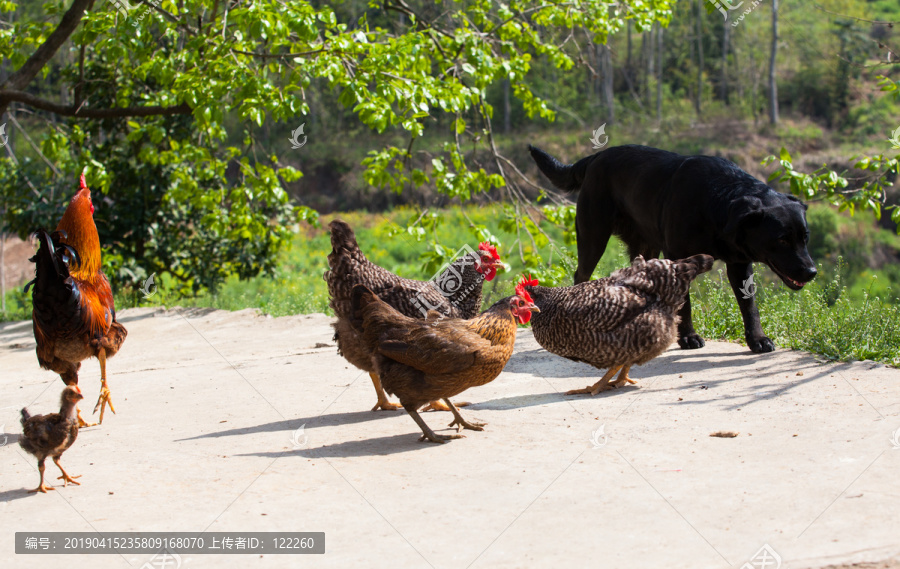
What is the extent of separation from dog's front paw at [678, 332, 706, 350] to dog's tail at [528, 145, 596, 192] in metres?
2.10

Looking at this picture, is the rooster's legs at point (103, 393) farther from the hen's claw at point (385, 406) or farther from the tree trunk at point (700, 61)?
the tree trunk at point (700, 61)

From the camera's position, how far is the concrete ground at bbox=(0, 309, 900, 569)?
3.35 metres

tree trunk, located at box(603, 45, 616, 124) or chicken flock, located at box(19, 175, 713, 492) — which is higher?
tree trunk, located at box(603, 45, 616, 124)

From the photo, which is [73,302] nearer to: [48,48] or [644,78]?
[48,48]

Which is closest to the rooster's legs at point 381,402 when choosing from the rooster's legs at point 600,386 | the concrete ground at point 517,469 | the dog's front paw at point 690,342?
the concrete ground at point 517,469

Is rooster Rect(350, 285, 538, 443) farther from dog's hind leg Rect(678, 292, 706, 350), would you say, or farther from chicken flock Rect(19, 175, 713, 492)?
dog's hind leg Rect(678, 292, 706, 350)

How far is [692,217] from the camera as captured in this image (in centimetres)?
682

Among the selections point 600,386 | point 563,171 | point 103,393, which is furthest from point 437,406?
point 563,171

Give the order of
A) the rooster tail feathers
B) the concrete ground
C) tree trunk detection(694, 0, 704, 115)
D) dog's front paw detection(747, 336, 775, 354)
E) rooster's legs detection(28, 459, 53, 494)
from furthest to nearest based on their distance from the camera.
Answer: tree trunk detection(694, 0, 704, 115) < dog's front paw detection(747, 336, 775, 354) < the rooster tail feathers < rooster's legs detection(28, 459, 53, 494) < the concrete ground

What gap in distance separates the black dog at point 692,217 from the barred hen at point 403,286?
6.25ft

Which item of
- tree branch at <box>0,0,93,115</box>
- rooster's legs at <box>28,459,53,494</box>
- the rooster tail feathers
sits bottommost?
rooster's legs at <box>28,459,53,494</box>

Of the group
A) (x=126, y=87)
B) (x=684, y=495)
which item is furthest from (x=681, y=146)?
(x=684, y=495)

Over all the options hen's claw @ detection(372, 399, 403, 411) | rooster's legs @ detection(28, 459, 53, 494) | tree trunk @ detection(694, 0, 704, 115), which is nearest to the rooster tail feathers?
hen's claw @ detection(372, 399, 403, 411)

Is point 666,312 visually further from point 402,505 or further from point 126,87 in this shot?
point 126,87
